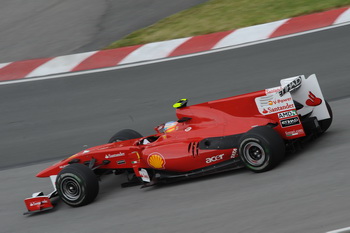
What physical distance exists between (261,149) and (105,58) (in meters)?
5.82

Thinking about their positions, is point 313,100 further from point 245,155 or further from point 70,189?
point 70,189

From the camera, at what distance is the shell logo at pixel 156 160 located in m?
6.45

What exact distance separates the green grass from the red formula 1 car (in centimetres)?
486

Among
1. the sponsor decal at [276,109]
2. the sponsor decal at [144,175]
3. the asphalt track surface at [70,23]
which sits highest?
the asphalt track surface at [70,23]

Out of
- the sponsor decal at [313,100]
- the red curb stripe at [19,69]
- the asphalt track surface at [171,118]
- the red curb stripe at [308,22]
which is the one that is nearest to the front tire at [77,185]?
the asphalt track surface at [171,118]

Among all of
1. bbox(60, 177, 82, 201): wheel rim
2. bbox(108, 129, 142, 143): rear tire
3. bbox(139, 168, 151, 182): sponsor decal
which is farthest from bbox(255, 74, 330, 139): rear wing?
bbox(60, 177, 82, 201): wheel rim

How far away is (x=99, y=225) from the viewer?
234 inches

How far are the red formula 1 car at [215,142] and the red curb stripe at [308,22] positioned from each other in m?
4.28

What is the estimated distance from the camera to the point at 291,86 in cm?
623

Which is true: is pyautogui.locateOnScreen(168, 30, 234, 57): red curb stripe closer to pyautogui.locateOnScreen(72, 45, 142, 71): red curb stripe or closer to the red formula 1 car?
pyautogui.locateOnScreen(72, 45, 142, 71): red curb stripe

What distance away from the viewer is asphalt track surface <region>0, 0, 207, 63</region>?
1190 cm

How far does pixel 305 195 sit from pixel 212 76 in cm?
453

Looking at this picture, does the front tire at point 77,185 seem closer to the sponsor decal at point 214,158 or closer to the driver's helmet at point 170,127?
the driver's helmet at point 170,127

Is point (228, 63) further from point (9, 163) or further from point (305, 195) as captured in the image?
point (305, 195)
